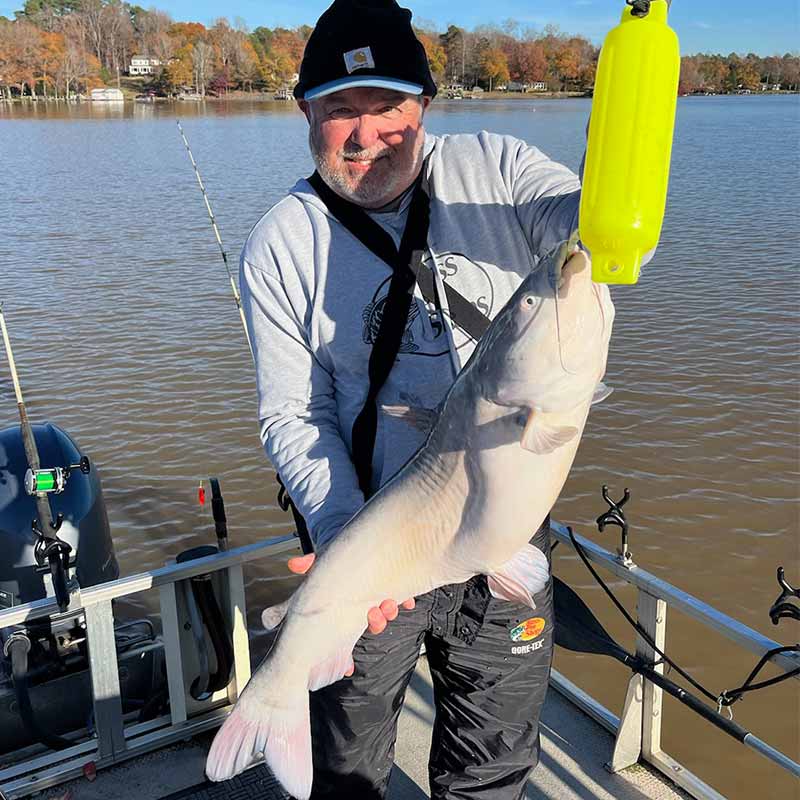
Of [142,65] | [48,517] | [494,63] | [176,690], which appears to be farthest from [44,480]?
[142,65]

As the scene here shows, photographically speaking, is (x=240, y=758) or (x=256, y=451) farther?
(x=256, y=451)

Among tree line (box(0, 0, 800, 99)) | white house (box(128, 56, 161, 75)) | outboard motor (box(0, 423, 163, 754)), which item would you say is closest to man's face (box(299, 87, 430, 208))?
outboard motor (box(0, 423, 163, 754))

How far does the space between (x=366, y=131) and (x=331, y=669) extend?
65.5 inches

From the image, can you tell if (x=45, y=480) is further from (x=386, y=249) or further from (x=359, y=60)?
(x=359, y=60)

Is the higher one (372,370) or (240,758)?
(372,370)

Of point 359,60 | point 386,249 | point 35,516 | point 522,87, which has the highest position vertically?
point 522,87

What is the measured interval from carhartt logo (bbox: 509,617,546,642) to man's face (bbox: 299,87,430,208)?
4.78ft

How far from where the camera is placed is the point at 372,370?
2.62 m

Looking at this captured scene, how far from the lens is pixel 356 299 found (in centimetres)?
266

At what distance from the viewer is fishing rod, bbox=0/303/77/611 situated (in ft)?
10.4

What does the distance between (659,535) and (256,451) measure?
4.35 m

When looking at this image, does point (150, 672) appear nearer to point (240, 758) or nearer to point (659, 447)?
point (240, 758)

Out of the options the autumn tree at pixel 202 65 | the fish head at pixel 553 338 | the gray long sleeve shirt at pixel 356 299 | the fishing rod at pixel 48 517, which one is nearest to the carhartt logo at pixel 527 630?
the gray long sleeve shirt at pixel 356 299

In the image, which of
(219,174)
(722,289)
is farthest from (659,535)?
(219,174)
